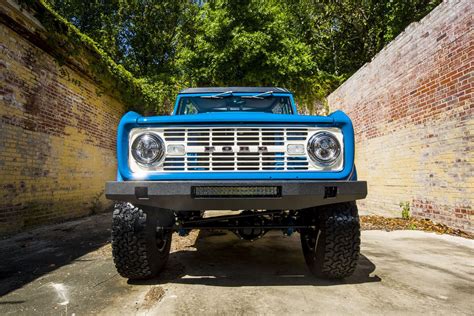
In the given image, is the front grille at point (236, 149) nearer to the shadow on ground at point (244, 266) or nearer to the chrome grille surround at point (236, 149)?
the chrome grille surround at point (236, 149)

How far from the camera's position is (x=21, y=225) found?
463 cm

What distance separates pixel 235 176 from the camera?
2227mm

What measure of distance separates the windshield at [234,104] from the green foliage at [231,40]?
11.7 feet

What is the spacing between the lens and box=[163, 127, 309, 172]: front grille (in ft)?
7.43

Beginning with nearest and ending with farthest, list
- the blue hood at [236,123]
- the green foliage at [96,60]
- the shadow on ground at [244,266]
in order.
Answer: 1. the blue hood at [236,123]
2. the shadow on ground at [244,266]
3. the green foliage at [96,60]

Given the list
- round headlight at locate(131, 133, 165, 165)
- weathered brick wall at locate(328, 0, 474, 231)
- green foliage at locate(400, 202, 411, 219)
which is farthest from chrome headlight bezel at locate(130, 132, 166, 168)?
green foliage at locate(400, 202, 411, 219)

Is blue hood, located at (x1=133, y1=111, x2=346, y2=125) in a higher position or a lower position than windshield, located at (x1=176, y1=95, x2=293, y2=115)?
lower

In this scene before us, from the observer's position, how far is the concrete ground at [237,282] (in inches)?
79.7

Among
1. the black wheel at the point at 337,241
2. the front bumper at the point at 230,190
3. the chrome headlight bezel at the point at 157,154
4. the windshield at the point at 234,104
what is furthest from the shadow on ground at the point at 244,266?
the windshield at the point at 234,104

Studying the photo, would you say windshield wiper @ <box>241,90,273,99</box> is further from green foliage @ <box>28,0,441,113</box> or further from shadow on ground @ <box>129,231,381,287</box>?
green foliage @ <box>28,0,441,113</box>

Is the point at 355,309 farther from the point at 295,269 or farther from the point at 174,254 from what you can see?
the point at 174,254

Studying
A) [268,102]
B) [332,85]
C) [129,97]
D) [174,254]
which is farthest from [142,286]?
[332,85]

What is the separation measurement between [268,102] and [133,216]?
2.12 metres

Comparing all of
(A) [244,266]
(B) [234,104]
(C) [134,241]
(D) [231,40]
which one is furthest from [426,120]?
(D) [231,40]
